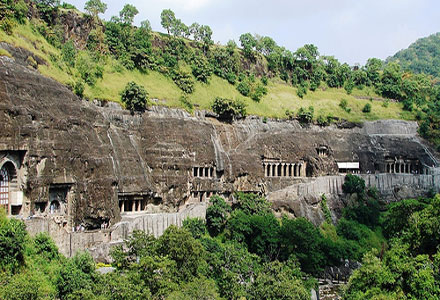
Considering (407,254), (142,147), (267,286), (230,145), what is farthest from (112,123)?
(407,254)

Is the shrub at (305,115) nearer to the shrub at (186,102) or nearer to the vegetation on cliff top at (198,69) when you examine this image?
the vegetation on cliff top at (198,69)

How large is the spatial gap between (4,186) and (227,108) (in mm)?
38905

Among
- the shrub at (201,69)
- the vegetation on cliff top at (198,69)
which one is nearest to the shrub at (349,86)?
the vegetation on cliff top at (198,69)

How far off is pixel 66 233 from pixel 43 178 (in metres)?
4.64

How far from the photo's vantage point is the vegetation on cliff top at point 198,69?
64.4m

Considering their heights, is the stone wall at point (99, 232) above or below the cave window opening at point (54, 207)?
below

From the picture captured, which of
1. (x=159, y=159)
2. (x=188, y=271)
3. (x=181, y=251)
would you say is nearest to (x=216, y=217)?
(x=159, y=159)

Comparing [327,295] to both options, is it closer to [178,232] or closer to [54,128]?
[178,232]

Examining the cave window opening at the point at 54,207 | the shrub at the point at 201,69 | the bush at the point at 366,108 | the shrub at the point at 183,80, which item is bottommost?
the cave window opening at the point at 54,207

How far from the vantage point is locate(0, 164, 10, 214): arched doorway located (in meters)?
40.1

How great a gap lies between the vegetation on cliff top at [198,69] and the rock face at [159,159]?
235 inches

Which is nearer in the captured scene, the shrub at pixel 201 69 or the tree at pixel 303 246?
the tree at pixel 303 246

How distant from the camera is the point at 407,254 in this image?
124 ft

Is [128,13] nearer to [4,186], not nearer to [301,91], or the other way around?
[301,91]
